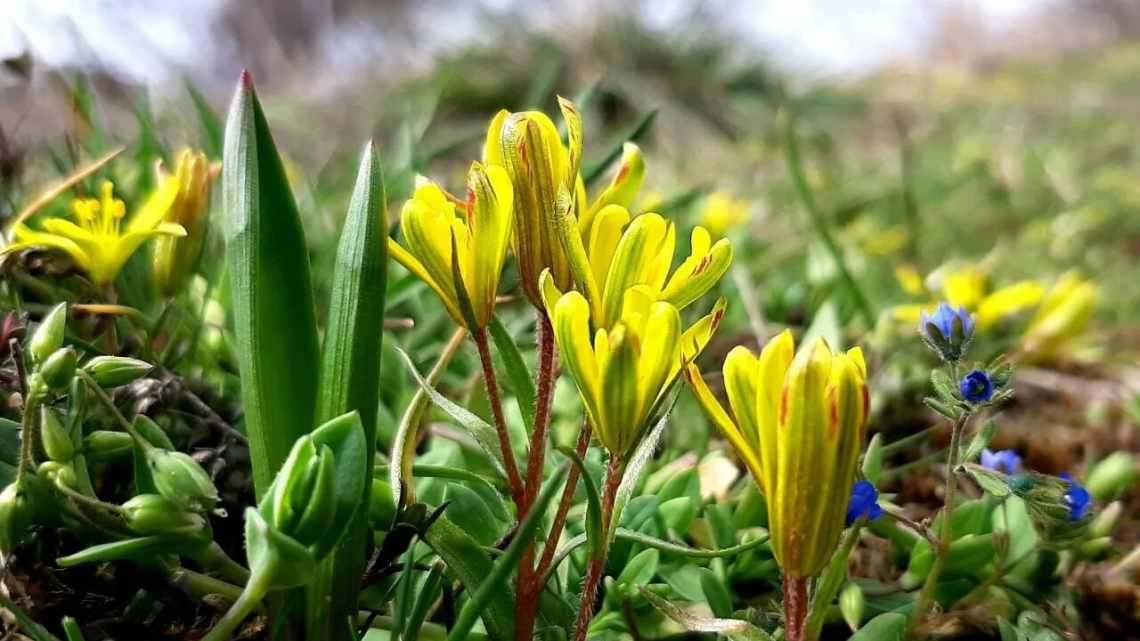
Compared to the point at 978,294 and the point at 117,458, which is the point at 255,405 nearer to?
the point at 117,458

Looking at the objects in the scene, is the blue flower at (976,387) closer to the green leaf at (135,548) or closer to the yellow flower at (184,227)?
the green leaf at (135,548)

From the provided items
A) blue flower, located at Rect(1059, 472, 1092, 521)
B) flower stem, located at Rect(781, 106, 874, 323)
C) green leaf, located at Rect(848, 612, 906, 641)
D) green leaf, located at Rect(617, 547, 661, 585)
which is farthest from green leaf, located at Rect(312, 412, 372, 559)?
flower stem, located at Rect(781, 106, 874, 323)

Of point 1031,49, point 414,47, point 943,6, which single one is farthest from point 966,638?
point 943,6

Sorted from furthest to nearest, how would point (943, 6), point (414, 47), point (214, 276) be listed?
point (943, 6)
point (414, 47)
point (214, 276)

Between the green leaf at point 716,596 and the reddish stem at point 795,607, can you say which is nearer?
the reddish stem at point 795,607

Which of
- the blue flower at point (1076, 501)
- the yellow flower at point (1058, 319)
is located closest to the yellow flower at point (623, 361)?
the blue flower at point (1076, 501)

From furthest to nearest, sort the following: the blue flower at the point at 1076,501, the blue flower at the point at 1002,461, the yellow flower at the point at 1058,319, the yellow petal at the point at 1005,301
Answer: the yellow flower at the point at 1058,319, the yellow petal at the point at 1005,301, the blue flower at the point at 1002,461, the blue flower at the point at 1076,501

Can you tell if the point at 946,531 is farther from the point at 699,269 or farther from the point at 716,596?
the point at 699,269
